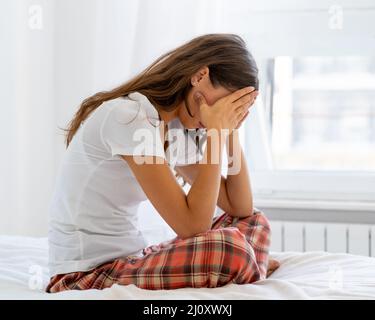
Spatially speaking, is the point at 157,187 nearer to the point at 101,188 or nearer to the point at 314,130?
the point at 101,188

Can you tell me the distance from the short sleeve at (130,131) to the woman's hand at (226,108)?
12 cm

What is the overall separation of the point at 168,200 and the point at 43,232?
1.18m

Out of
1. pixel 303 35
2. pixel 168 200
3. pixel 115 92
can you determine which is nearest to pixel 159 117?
pixel 115 92

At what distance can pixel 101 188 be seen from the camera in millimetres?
1258

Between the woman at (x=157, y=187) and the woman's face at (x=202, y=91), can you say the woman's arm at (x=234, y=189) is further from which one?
the woman's face at (x=202, y=91)

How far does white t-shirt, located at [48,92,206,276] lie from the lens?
4.01ft

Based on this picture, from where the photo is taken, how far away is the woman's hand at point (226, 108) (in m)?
1.30

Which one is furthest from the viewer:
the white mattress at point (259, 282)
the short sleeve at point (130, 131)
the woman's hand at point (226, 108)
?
the woman's hand at point (226, 108)

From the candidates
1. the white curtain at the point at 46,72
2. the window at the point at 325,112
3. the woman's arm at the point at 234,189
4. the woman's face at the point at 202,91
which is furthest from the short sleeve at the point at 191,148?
the window at the point at 325,112

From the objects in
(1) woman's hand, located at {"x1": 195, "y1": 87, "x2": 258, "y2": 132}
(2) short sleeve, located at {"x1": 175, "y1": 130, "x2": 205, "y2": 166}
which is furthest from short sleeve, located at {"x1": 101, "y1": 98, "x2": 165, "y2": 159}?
(2) short sleeve, located at {"x1": 175, "y1": 130, "x2": 205, "y2": 166}

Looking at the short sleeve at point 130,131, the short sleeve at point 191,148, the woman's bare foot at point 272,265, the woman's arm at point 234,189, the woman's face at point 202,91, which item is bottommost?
the woman's bare foot at point 272,265

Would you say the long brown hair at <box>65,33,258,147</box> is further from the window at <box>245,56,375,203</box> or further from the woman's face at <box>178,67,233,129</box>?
the window at <box>245,56,375,203</box>

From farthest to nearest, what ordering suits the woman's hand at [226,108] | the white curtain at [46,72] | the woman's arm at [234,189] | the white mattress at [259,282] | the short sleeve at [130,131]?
the white curtain at [46,72]
the woman's arm at [234,189]
the woman's hand at [226,108]
the short sleeve at [130,131]
the white mattress at [259,282]

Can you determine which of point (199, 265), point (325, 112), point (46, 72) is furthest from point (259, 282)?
point (46, 72)
